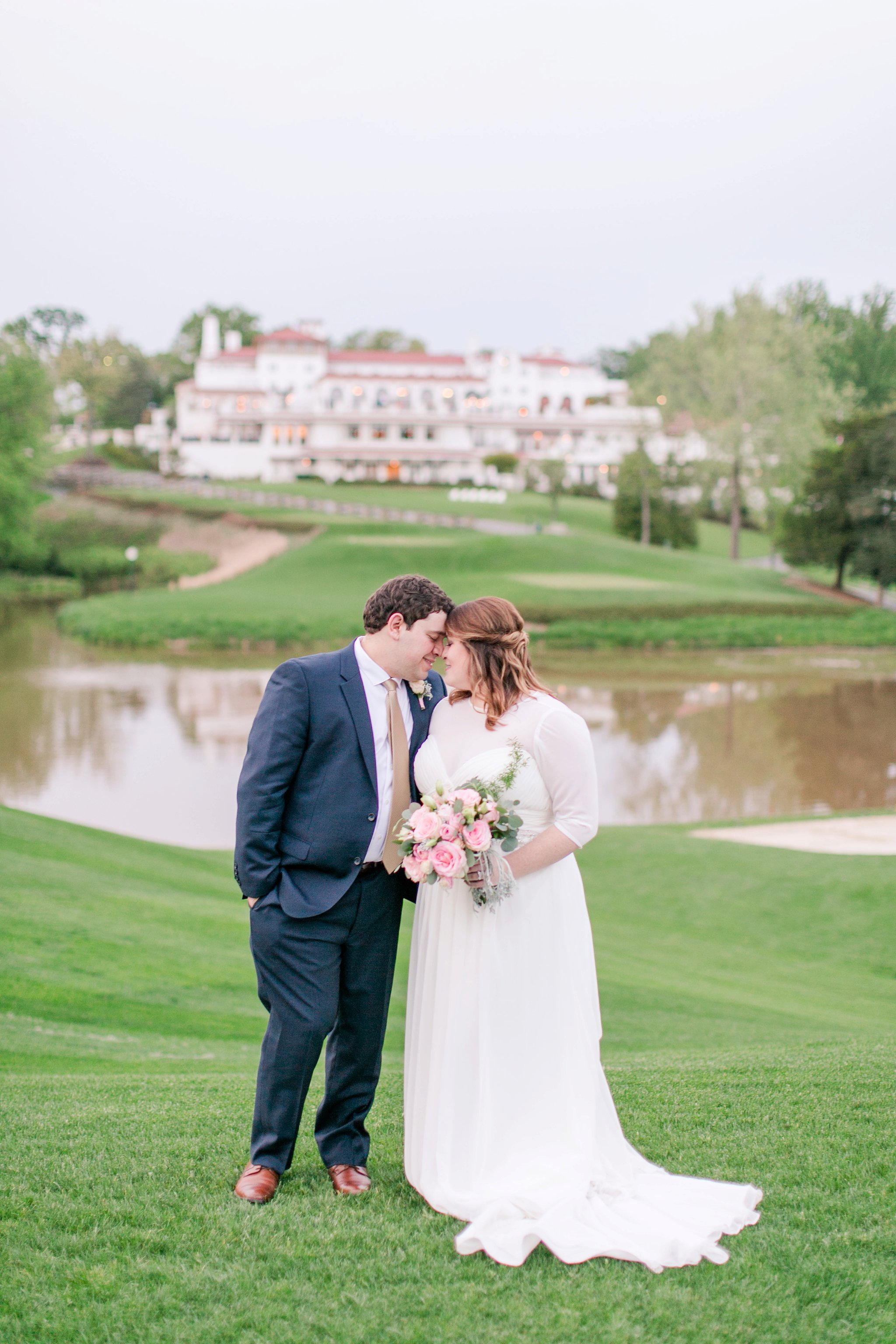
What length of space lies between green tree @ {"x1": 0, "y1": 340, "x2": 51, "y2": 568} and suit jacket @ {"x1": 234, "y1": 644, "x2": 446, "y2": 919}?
55.9 metres

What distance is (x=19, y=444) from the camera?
58.1 metres

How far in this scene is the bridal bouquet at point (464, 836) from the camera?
4.19 meters

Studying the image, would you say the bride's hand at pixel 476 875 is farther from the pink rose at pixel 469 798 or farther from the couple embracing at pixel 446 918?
the pink rose at pixel 469 798

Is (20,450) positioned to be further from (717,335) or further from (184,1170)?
(184,1170)

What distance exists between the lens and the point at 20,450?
58.4 metres

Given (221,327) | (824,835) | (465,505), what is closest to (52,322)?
(221,327)

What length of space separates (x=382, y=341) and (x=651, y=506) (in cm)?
7392

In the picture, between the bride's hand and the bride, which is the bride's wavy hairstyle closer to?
the bride

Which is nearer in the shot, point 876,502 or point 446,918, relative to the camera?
point 446,918

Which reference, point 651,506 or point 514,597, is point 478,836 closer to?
point 514,597

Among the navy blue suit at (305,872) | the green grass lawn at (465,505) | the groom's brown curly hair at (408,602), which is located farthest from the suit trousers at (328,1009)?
the green grass lawn at (465,505)

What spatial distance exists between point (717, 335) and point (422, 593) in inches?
2567

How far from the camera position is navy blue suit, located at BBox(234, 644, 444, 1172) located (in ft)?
14.6

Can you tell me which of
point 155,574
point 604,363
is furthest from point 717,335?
point 604,363
